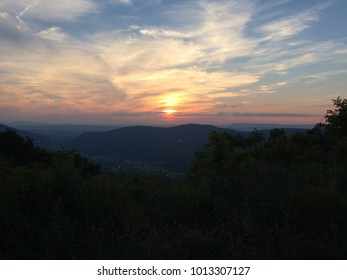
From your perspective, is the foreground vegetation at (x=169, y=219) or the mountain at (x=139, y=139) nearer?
the foreground vegetation at (x=169, y=219)

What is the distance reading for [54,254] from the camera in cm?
416

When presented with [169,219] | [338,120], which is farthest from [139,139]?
Answer: [169,219]

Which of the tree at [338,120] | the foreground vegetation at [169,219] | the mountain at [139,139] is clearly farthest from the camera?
the mountain at [139,139]

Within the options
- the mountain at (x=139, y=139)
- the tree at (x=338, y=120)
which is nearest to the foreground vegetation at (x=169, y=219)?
the tree at (x=338, y=120)

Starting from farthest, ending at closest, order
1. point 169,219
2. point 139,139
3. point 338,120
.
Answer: point 139,139 < point 338,120 < point 169,219

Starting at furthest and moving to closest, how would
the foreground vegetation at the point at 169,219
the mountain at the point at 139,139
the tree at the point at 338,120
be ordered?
the mountain at the point at 139,139, the tree at the point at 338,120, the foreground vegetation at the point at 169,219

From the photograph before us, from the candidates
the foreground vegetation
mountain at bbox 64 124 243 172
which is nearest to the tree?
the foreground vegetation

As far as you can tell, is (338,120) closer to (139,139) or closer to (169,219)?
(169,219)

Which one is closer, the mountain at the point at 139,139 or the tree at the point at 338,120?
the tree at the point at 338,120

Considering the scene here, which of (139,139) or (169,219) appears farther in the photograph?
(139,139)

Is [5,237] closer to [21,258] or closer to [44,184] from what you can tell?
[21,258]

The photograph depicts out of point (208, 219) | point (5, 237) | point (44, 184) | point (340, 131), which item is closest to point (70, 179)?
point (44, 184)

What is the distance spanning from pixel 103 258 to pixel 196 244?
1.28 metres

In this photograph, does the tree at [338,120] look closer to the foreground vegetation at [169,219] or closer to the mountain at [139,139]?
the foreground vegetation at [169,219]
